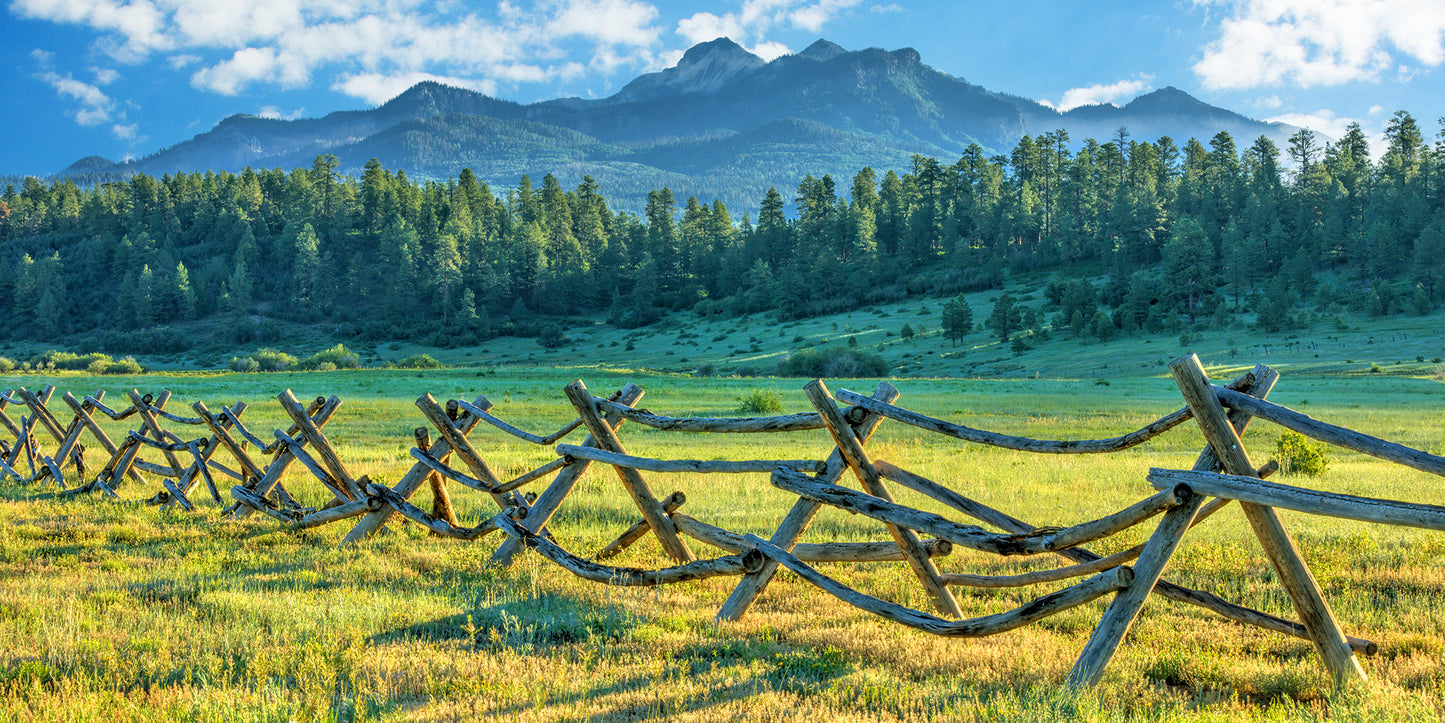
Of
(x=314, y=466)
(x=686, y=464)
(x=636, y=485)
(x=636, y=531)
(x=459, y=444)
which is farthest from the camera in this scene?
(x=314, y=466)

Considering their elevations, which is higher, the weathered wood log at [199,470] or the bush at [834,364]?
the weathered wood log at [199,470]

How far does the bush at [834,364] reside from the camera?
61.0 meters

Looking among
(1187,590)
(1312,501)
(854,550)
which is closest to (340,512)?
(854,550)

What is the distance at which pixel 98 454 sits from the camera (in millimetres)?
16672

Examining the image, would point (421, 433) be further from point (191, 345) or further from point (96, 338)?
point (96, 338)

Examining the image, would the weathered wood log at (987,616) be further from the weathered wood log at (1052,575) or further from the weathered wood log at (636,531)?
the weathered wood log at (636,531)


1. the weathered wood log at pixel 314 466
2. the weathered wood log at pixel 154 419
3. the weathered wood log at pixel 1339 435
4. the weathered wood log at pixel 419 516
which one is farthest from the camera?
the weathered wood log at pixel 154 419

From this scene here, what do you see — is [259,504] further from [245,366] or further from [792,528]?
[245,366]

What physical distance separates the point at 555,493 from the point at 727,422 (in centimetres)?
187

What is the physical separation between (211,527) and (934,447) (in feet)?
50.7

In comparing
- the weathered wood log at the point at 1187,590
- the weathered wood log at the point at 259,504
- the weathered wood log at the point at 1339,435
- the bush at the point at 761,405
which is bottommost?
the bush at the point at 761,405

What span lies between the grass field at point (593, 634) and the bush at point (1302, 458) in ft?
9.17

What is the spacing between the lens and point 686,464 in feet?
21.5

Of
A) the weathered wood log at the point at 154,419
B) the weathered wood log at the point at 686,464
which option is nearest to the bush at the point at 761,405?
the weathered wood log at the point at 154,419
